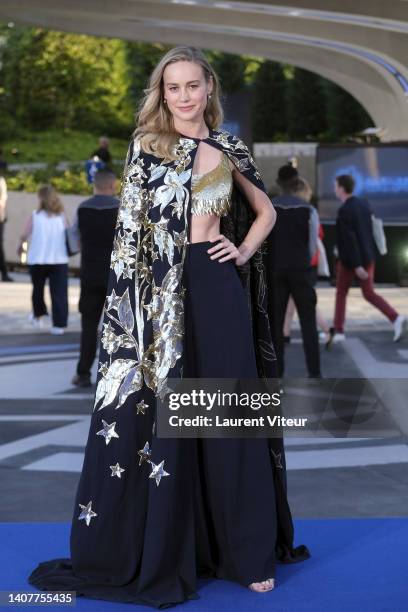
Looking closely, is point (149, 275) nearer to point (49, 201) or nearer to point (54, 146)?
point (49, 201)

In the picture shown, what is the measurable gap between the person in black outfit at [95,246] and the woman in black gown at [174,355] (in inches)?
206

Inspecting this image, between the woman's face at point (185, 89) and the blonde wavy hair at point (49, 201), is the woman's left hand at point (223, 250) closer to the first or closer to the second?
the woman's face at point (185, 89)

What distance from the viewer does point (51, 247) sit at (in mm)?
14234

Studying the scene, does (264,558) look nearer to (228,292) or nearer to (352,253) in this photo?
(228,292)

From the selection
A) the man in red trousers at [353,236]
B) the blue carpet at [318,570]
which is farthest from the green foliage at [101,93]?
the blue carpet at [318,570]

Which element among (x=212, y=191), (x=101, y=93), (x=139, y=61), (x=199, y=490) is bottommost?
(x=199, y=490)

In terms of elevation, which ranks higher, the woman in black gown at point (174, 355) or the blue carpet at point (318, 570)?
the woman in black gown at point (174, 355)

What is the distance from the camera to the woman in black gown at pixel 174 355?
4.70m

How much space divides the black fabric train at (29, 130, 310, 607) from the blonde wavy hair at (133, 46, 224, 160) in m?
0.04

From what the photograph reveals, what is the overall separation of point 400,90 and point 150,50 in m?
23.8

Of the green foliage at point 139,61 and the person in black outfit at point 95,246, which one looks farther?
the green foliage at point 139,61

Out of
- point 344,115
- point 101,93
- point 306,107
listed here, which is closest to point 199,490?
point 344,115

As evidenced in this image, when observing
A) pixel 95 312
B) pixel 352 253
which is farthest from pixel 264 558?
pixel 352 253

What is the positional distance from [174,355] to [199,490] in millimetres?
501
